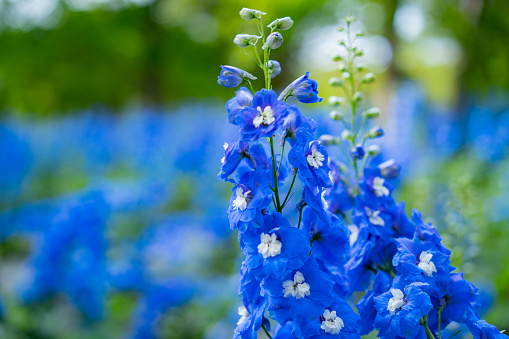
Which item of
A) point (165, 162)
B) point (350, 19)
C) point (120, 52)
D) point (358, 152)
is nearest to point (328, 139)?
point (358, 152)

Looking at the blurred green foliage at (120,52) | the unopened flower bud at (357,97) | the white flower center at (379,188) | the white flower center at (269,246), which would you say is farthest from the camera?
the blurred green foliage at (120,52)

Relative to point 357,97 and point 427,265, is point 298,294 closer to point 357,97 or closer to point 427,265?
point 427,265

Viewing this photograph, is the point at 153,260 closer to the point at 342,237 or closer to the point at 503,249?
the point at 503,249

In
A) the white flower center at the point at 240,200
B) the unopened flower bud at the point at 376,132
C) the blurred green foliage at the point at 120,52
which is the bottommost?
the white flower center at the point at 240,200

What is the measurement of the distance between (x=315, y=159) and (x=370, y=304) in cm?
37

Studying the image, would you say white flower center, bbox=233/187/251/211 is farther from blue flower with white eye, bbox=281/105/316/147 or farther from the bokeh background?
the bokeh background

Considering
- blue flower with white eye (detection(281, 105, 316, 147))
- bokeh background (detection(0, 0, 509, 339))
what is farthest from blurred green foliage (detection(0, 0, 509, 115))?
blue flower with white eye (detection(281, 105, 316, 147))

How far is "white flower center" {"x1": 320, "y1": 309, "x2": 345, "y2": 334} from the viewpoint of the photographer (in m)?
0.92

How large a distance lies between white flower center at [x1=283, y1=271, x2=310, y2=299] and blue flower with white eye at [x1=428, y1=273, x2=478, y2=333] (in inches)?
12.5

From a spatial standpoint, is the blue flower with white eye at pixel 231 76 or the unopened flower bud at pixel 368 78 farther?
the unopened flower bud at pixel 368 78

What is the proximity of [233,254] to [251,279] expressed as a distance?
13.5 feet

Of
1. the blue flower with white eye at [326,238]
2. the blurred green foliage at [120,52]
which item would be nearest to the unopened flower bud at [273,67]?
the blue flower with white eye at [326,238]

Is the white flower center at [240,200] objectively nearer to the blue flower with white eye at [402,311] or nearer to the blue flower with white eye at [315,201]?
the blue flower with white eye at [315,201]

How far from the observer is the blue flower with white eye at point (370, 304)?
3.40ft
